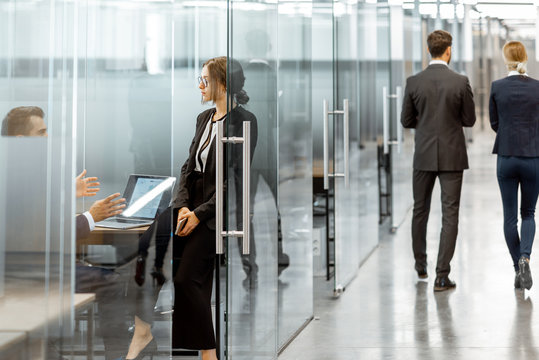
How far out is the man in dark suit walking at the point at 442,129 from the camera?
18.1 feet

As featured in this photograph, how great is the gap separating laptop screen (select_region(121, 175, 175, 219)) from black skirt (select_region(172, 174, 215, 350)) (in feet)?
0.66

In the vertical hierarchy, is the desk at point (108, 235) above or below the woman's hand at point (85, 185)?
below

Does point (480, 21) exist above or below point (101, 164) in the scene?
above

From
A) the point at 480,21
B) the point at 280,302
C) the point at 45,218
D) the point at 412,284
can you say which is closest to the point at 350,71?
the point at 412,284

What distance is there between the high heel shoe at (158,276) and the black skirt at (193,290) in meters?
0.15

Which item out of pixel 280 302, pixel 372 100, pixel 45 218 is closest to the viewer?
pixel 45 218

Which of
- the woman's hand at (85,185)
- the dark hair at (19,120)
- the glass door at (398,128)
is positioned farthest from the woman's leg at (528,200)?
the dark hair at (19,120)

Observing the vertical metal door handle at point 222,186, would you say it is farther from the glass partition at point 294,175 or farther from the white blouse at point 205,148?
the glass partition at point 294,175

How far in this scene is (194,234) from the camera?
361 cm

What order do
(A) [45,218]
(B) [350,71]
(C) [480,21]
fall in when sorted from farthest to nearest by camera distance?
(C) [480,21]
(B) [350,71]
(A) [45,218]

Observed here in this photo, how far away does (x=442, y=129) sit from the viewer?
553cm

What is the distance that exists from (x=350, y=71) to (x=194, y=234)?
10.2 feet

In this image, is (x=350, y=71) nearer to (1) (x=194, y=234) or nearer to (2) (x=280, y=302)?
(2) (x=280, y=302)

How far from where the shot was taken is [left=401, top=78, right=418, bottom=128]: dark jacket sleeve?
5676 mm
